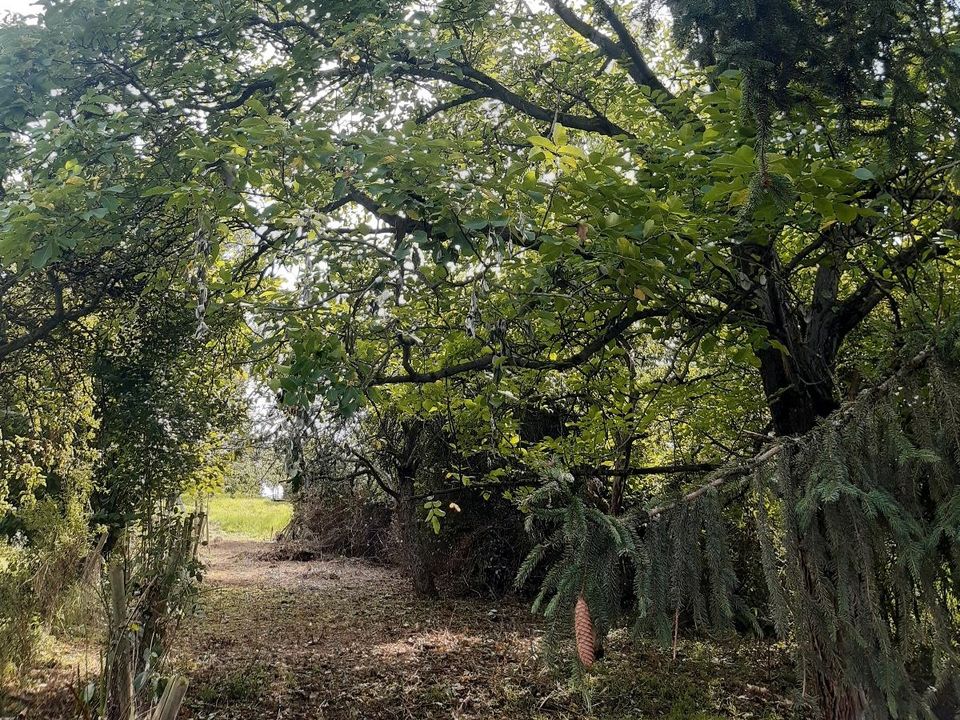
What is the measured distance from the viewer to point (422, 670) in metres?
6.52

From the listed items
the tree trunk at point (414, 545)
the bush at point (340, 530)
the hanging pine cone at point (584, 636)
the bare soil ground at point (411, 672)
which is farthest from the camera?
the bush at point (340, 530)

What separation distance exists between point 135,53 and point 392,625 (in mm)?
6790

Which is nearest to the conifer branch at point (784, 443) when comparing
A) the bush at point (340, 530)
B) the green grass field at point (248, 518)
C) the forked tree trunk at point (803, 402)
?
the forked tree trunk at point (803, 402)

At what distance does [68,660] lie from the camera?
5.71 meters

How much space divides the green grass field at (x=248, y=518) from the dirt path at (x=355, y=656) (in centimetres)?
791

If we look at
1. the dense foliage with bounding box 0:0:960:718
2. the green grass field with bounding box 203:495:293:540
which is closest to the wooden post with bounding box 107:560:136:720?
the dense foliage with bounding box 0:0:960:718

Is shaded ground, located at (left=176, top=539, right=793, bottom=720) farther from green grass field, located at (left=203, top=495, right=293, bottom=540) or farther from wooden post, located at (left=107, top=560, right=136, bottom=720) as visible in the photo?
green grass field, located at (left=203, top=495, right=293, bottom=540)

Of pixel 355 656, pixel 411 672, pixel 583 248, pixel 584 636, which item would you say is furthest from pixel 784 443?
pixel 355 656

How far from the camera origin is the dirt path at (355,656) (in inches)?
217

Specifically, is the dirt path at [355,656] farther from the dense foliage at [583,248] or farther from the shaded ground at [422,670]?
the dense foliage at [583,248]

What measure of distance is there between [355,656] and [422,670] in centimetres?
82

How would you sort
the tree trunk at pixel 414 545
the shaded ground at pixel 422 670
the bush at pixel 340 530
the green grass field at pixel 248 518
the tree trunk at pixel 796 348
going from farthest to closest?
1. the green grass field at pixel 248 518
2. the bush at pixel 340 530
3. the tree trunk at pixel 414 545
4. the shaded ground at pixel 422 670
5. the tree trunk at pixel 796 348

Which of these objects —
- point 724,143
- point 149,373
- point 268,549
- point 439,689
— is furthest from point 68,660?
point 268,549

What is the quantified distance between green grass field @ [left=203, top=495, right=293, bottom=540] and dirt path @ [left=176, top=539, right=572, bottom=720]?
7.91 m
